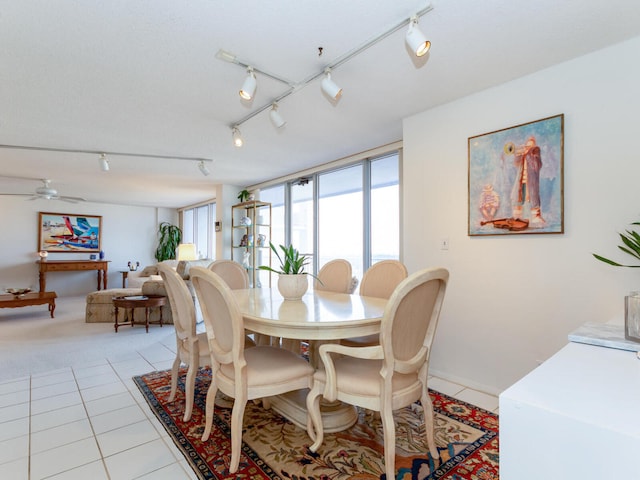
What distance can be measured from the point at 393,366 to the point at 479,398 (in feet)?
4.51

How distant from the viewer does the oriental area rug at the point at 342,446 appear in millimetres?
1612

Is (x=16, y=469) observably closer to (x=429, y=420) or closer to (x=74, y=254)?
(x=429, y=420)

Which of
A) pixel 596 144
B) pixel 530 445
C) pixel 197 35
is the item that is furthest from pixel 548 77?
pixel 530 445

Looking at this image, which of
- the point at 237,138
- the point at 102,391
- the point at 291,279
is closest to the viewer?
the point at 291,279

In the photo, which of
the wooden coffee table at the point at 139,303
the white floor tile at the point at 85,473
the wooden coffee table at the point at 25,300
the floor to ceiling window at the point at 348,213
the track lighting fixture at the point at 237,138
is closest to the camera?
the white floor tile at the point at 85,473

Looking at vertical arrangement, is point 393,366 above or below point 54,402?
above

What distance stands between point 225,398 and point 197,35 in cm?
237

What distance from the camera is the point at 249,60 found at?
6.95 feet

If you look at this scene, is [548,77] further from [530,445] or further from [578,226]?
[530,445]

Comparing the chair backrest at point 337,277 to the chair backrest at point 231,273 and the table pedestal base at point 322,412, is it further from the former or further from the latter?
the table pedestal base at point 322,412

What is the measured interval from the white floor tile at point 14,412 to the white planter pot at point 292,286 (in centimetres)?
184

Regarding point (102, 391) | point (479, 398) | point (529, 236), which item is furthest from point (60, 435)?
point (529, 236)

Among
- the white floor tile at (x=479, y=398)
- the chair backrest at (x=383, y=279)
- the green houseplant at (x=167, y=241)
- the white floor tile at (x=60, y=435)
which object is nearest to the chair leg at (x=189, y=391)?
the white floor tile at (x=60, y=435)

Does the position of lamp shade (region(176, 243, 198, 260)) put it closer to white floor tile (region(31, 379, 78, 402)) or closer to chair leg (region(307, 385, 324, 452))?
white floor tile (region(31, 379, 78, 402))
